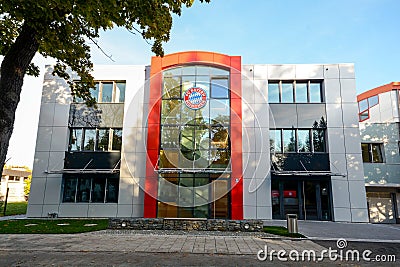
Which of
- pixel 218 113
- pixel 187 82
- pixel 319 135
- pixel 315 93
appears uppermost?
pixel 187 82

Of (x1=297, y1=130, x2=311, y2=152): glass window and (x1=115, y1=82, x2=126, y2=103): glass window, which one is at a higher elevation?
(x1=115, y1=82, x2=126, y2=103): glass window

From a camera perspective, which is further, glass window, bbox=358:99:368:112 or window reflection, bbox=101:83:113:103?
glass window, bbox=358:99:368:112

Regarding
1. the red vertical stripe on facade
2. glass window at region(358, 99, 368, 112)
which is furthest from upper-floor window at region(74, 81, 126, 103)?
glass window at region(358, 99, 368, 112)

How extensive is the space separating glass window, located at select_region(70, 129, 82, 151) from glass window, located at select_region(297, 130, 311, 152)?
14.8m

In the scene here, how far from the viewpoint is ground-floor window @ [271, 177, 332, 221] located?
1767cm

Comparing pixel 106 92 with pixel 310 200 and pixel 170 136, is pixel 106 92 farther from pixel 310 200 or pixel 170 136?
pixel 310 200

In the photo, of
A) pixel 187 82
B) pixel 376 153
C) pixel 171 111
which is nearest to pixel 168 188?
pixel 171 111

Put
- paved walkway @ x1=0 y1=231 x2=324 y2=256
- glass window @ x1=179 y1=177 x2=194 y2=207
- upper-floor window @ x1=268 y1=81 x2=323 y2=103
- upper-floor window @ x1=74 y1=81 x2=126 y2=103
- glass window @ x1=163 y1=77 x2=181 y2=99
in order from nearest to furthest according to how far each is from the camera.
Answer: paved walkway @ x1=0 y1=231 x2=324 y2=256 < glass window @ x1=179 y1=177 x2=194 y2=207 < glass window @ x1=163 y1=77 x2=181 y2=99 < upper-floor window @ x1=268 y1=81 x2=323 y2=103 < upper-floor window @ x1=74 y1=81 x2=126 y2=103

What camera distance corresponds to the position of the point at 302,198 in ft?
58.8

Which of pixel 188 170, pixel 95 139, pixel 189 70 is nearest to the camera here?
pixel 188 170

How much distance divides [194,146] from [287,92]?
7.53 metres

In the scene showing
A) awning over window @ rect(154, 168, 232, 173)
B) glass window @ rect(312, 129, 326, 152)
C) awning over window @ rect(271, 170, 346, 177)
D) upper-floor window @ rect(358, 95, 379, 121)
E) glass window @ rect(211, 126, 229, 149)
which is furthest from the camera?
upper-floor window @ rect(358, 95, 379, 121)

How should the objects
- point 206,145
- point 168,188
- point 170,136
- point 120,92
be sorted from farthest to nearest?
point 120,92 → point 170,136 → point 206,145 → point 168,188

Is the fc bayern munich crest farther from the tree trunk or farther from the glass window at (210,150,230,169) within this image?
the tree trunk
